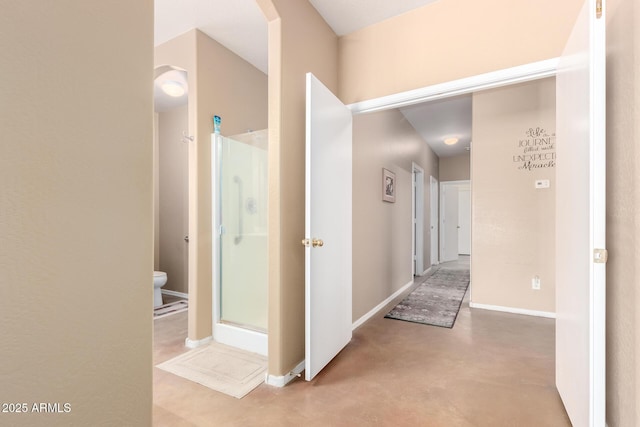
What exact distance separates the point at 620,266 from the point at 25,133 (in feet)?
6.97

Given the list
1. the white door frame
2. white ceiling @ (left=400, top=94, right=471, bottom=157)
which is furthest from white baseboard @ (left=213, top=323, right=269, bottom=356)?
the white door frame

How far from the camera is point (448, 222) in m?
8.12

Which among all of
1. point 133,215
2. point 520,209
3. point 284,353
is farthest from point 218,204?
point 520,209

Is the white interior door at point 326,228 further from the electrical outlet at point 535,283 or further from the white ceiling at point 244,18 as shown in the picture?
the electrical outlet at point 535,283

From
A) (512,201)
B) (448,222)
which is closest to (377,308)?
(512,201)

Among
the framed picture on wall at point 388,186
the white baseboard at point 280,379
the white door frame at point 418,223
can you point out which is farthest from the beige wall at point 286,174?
the white door frame at point 418,223

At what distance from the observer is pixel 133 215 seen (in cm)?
96

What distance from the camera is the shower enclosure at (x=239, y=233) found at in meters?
2.63

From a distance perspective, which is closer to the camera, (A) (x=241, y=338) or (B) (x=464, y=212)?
(A) (x=241, y=338)

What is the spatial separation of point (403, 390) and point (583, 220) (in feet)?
4.59

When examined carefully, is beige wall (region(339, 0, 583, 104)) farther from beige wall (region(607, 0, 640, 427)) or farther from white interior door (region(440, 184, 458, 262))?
white interior door (region(440, 184, 458, 262))

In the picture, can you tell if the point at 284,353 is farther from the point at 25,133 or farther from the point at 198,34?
the point at 198,34

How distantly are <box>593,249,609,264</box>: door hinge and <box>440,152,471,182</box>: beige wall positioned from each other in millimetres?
6804

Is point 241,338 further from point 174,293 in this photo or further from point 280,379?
point 174,293
